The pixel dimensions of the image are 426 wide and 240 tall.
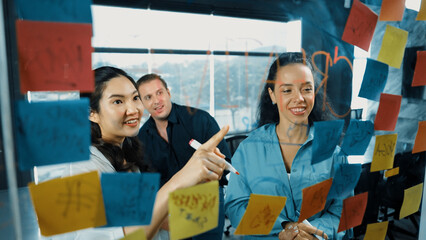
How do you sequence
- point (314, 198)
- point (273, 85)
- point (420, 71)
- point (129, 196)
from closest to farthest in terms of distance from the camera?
point (129, 196) → point (273, 85) → point (314, 198) → point (420, 71)

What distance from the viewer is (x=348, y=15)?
911mm

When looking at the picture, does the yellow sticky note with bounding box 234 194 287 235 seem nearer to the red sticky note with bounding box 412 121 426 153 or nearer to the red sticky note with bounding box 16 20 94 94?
the red sticky note with bounding box 16 20 94 94

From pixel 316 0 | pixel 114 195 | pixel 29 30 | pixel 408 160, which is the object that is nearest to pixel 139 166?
pixel 114 195

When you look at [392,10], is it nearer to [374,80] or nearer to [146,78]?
[374,80]

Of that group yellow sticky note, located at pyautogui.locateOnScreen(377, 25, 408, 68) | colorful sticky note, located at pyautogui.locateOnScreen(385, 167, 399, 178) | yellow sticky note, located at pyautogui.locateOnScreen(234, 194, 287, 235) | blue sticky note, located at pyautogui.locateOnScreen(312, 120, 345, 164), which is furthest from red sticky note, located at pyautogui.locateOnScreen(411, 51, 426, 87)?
yellow sticky note, located at pyautogui.locateOnScreen(234, 194, 287, 235)

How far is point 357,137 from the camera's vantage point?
1004 mm

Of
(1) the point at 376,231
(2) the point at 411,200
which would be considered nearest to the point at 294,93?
(1) the point at 376,231

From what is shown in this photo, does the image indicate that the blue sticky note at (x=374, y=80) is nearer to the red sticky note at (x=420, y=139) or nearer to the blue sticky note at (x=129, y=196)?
the red sticky note at (x=420, y=139)

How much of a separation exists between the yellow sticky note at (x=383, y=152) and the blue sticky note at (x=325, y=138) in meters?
0.22

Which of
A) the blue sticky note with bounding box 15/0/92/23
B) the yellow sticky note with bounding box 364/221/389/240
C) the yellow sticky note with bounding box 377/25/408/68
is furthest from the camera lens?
the yellow sticky note with bounding box 364/221/389/240

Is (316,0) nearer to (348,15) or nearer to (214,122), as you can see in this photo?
(348,15)

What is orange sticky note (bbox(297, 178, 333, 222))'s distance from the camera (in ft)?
2.97

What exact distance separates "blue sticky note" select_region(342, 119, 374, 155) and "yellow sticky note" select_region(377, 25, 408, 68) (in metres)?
0.23

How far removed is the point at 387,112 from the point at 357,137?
183mm
